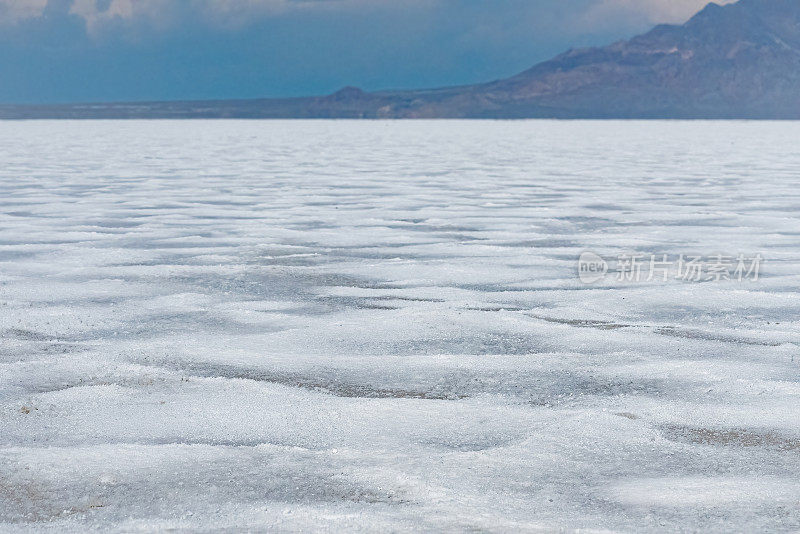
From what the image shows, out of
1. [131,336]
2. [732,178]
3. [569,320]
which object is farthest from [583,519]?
[732,178]

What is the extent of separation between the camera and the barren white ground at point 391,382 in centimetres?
171

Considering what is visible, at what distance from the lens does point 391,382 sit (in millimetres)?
2480

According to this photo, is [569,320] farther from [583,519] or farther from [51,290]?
[51,290]

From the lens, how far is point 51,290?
12.2 ft
